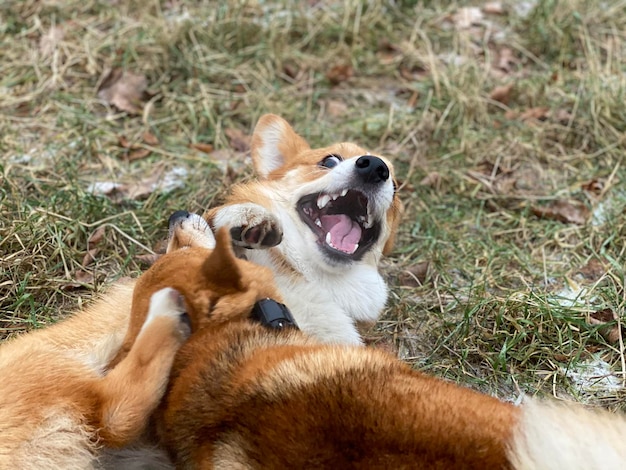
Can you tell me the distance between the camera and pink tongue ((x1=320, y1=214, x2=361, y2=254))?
11.6 feet

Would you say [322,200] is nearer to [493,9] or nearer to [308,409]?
[308,409]

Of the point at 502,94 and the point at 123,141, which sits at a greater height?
the point at 502,94

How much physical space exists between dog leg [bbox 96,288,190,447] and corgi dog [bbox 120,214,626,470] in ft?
0.14

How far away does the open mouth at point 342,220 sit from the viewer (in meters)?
3.54

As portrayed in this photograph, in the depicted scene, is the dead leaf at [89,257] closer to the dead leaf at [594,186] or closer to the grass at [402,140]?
the grass at [402,140]

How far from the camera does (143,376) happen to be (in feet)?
7.90

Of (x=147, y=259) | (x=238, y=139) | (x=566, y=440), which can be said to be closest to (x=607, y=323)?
(x=566, y=440)

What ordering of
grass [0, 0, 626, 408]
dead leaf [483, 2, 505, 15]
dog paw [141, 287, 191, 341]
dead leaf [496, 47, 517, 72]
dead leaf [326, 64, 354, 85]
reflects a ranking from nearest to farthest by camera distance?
dog paw [141, 287, 191, 341], grass [0, 0, 626, 408], dead leaf [326, 64, 354, 85], dead leaf [496, 47, 517, 72], dead leaf [483, 2, 505, 15]

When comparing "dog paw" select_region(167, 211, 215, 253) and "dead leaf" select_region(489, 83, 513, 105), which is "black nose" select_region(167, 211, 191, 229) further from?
"dead leaf" select_region(489, 83, 513, 105)

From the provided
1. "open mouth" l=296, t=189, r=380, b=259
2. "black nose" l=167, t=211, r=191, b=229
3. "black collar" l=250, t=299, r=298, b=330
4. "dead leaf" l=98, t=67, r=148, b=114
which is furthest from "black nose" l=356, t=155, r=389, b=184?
"dead leaf" l=98, t=67, r=148, b=114

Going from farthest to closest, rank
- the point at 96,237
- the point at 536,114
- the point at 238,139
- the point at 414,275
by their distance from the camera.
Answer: the point at 536,114 < the point at 238,139 < the point at 414,275 < the point at 96,237

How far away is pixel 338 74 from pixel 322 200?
9.61ft

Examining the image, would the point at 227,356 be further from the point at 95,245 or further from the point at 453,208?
the point at 453,208

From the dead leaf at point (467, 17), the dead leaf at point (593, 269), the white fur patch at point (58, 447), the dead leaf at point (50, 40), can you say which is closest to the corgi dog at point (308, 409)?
the white fur patch at point (58, 447)
